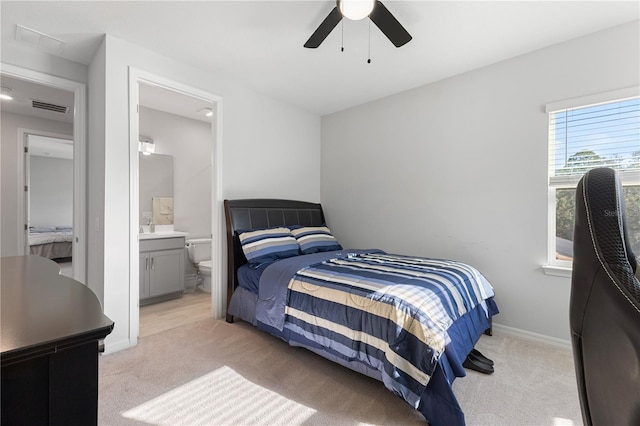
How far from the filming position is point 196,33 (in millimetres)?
2473

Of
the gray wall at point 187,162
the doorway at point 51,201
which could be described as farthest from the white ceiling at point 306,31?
the doorway at point 51,201

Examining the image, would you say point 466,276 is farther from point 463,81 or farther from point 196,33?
point 196,33

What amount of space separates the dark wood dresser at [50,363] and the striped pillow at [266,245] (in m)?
2.16

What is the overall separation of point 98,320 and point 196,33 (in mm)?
2545

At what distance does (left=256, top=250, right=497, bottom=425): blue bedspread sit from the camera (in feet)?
5.25

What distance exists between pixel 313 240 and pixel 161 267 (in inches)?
78.6

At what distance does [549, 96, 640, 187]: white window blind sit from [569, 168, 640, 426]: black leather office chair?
239cm

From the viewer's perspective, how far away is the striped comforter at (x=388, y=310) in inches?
64.1

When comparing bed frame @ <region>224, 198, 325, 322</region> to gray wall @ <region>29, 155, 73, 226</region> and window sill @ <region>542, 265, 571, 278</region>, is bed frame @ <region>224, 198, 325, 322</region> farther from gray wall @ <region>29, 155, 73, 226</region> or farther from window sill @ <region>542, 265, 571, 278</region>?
gray wall @ <region>29, 155, 73, 226</region>

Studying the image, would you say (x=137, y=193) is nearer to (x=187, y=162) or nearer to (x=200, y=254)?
(x=200, y=254)

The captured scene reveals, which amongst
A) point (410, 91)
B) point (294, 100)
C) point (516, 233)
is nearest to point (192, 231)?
point (294, 100)

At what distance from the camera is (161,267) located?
374 centimetres

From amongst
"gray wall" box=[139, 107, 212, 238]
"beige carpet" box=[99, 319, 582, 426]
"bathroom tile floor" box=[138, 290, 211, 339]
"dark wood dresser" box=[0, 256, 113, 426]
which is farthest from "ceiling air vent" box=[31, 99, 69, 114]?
"dark wood dresser" box=[0, 256, 113, 426]

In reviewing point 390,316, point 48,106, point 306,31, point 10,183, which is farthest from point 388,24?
point 10,183
